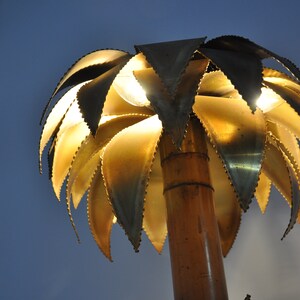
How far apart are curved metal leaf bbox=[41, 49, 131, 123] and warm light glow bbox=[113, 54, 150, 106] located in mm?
327

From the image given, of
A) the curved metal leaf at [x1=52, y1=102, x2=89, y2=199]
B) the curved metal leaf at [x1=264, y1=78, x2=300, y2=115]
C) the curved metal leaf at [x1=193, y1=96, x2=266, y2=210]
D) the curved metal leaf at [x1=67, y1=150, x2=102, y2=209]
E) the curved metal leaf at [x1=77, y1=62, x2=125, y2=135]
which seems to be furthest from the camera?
the curved metal leaf at [x1=67, y1=150, x2=102, y2=209]

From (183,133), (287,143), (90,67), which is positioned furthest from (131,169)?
(287,143)

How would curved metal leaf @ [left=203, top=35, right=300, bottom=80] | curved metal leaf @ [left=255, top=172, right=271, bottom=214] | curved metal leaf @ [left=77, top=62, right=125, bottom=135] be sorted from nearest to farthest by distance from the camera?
curved metal leaf @ [left=77, top=62, right=125, bottom=135], curved metal leaf @ [left=203, top=35, right=300, bottom=80], curved metal leaf @ [left=255, top=172, right=271, bottom=214]

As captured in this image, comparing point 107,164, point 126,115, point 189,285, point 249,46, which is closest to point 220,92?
point 249,46

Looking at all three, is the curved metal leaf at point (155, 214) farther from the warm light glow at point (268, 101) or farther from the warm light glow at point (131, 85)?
the warm light glow at point (268, 101)

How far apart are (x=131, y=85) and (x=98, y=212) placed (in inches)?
83.5

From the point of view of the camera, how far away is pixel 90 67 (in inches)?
303

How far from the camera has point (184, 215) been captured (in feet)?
22.5

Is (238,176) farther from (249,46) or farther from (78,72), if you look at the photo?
(78,72)

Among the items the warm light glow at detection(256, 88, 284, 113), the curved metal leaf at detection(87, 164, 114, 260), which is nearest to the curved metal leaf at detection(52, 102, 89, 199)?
the curved metal leaf at detection(87, 164, 114, 260)

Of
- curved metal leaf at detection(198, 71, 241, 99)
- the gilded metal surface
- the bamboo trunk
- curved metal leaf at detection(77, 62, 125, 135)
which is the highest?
curved metal leaf at detection(198, 71, 241, 99)

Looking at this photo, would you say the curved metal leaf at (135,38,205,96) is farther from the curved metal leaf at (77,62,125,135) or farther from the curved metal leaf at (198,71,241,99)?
the curved metal leaf at (198,71,241,99)

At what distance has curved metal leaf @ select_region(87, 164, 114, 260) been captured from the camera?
28.2 ft

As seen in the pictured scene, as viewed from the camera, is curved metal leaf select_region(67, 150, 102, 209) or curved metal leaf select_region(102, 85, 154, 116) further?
curved metal leaf select_region(67, 150, 102, 209)
